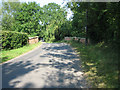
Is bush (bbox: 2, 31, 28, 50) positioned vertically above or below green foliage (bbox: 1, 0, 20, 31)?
below

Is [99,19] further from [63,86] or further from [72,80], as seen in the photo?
[63,86]

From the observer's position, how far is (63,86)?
13.0ft

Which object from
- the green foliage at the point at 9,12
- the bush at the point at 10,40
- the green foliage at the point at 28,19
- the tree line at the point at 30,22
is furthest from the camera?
the green foliage at the point at 28,19

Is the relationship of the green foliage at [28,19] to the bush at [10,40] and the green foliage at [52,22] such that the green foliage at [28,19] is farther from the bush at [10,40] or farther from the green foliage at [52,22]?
the bush at [10,40]

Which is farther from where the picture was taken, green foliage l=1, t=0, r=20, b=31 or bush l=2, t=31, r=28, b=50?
green foliage l=1, t=0, r=20, b=31

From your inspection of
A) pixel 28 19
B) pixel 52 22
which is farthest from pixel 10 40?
pixel 52 22

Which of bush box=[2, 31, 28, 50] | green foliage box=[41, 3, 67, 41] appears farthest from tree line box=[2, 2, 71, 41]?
bush box=[2, 31, 28, 50]

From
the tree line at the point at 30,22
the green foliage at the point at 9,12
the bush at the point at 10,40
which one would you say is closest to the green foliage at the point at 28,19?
the tree line at the point at 30,22

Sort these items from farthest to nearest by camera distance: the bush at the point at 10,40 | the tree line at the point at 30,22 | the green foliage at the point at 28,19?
the green foliage at the point at 28,19 < the tree line at the point at 30,22 < the bush at the point at 10,40

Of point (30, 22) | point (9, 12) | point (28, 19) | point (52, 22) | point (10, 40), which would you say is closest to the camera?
point (10, 40)

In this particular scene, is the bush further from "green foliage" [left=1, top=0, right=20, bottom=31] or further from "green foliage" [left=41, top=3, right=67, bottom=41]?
"green foliage" [left=1, top=0, right=20, bottom=31]

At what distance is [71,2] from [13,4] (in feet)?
111

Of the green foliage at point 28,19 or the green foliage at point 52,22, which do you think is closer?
the green foliage at point 52,22

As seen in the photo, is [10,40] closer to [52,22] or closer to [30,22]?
[30,22]
